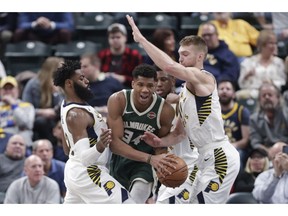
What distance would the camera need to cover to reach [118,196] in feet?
27.6

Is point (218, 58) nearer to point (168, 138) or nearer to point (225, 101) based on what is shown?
point (225, 101)

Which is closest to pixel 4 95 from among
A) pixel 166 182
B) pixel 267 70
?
pixel 267 70

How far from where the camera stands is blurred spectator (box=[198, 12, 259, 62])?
13008 mm

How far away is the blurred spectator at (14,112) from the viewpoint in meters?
11.9

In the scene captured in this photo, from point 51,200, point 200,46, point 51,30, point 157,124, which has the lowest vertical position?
point 51,200

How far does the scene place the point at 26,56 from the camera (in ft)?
43.6

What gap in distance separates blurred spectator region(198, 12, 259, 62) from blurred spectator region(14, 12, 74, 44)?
6.98 ft

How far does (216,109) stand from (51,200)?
9.73 feet

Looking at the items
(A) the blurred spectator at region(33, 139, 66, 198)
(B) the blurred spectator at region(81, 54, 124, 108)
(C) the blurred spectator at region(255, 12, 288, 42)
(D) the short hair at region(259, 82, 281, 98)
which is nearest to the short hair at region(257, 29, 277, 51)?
(C) the blurred spectator at region(255, 12, 288, 42)

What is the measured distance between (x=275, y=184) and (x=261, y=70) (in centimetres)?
253

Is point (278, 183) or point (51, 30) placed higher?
point (51, 30)

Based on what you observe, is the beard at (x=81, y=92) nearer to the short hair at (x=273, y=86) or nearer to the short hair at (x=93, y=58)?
the short hair at (x=93, y=58)
